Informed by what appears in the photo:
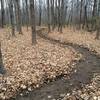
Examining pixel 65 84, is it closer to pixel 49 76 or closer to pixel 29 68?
pixel 49 76

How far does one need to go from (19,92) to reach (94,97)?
2.99 m

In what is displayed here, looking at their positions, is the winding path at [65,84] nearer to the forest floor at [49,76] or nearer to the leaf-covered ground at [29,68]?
the forest floor at [49,76]

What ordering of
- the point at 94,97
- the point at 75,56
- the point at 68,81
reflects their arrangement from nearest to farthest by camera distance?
1. the point at 94,97
2. the point at 68,81
3. the point at 75,56

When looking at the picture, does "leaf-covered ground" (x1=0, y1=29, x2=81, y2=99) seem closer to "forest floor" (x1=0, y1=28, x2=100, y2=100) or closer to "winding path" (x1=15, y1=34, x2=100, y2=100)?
"forest floor" (x1=0, y1=28, x2=100, y2=100)

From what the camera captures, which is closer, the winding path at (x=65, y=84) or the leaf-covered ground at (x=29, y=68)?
the winding path at (x=65, y=84)

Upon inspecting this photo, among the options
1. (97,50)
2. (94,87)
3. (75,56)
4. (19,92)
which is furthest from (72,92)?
(97,50)

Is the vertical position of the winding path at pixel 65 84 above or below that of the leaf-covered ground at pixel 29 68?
below

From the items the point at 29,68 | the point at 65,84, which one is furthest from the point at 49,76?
the point at 29,68

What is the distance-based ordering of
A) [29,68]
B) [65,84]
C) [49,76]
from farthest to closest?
[29,68]
[49,76]
[65,84]

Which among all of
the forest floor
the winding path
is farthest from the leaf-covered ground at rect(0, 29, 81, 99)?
the winding path

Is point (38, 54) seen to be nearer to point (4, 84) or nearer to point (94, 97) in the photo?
point (4, 84)

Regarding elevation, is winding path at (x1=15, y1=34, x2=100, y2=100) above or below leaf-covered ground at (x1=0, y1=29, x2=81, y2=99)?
below

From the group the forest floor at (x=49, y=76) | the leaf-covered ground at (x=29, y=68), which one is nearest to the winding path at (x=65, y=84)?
the forest floor at (x=49, y=76)

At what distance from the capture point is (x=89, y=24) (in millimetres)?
36500
